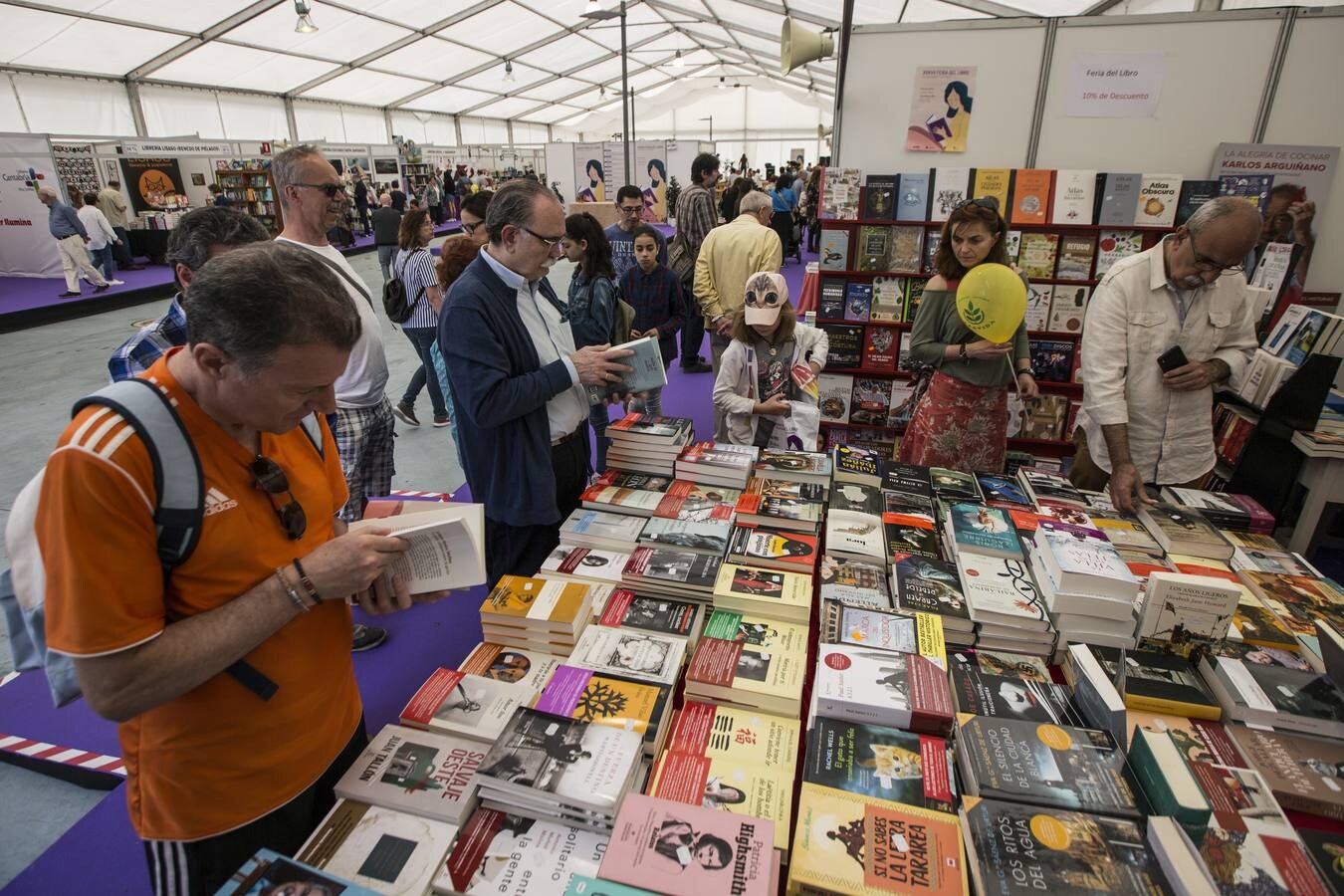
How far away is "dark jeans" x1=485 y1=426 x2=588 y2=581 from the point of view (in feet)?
7.43

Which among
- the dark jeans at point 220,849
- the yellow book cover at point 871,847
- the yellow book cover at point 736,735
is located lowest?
the dark jeans at point 220,849

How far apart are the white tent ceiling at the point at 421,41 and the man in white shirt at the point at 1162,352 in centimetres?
487

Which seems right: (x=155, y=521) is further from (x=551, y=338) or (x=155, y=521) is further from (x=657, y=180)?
(x=657, y=180)

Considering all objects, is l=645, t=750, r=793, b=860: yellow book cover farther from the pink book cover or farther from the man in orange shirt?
the man in orange shirt

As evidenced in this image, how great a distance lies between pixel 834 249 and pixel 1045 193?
4.03 feet

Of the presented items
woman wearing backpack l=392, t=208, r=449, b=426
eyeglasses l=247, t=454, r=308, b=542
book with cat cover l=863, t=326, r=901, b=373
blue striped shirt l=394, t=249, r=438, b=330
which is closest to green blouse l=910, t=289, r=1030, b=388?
book with cat cover l=863, t=326, r=901, b=373

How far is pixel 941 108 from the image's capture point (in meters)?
4.06

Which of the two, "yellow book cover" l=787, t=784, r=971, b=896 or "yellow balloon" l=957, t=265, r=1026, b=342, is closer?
"yellow book cover" l=787, t=784, r=971, b=896

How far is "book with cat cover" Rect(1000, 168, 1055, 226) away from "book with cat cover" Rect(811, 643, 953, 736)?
11.3ft

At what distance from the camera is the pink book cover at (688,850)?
39.7 inches

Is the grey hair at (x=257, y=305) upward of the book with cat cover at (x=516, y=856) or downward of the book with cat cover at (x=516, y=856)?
upward

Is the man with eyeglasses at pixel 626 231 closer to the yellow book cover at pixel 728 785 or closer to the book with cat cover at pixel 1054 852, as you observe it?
the yellow book cover at pixel 728 785

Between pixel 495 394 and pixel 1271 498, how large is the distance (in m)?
3.47

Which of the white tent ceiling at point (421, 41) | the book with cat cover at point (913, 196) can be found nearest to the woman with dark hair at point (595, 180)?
the white tent ceiling at point (421, 41)
